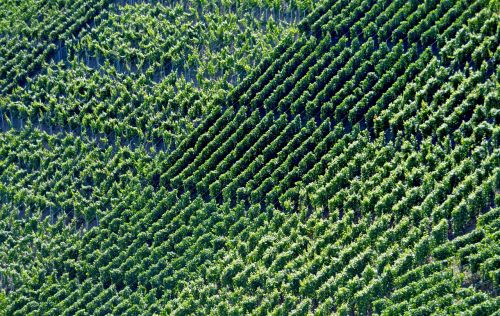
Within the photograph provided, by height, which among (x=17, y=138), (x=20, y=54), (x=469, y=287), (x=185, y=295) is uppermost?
(x=20, y=54)

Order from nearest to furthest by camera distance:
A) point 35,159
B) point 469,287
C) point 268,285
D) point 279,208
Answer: point 469,287 < point 268,285 < point 279,208 < point 35,159

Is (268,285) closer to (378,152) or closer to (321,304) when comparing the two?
(321,304)

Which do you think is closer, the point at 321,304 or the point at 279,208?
the point at 321,304

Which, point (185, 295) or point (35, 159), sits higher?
point (35, 159)

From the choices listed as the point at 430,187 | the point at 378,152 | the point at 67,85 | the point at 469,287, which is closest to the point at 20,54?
the point at 67,85

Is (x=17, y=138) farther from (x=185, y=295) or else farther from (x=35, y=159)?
(x=185, y=295)

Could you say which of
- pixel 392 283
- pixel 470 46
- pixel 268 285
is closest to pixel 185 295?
pixel 268 285

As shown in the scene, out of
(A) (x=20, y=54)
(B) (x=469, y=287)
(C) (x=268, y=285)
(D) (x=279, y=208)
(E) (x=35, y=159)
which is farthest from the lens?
(A) (x=20, y=54)
